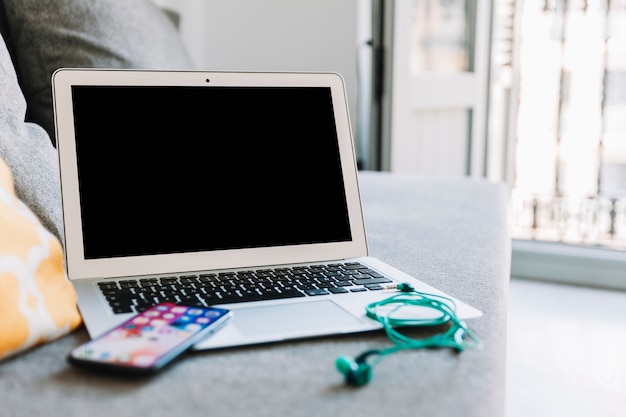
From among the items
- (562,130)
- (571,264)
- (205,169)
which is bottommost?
(571,264)

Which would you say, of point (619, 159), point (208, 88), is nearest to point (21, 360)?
point (208, 88)

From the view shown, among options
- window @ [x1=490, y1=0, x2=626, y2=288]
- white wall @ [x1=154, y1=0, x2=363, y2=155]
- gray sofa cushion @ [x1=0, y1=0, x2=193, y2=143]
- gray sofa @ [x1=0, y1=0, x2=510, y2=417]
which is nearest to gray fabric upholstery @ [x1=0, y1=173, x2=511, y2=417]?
gray sofa @ [x1=0, y1=0, x2=510, y2=417]

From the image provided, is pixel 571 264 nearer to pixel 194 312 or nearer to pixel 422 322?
pixel 422 322

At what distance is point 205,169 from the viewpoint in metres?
0.84

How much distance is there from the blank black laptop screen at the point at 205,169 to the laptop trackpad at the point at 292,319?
0.17 metres

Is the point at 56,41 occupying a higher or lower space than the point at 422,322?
higher

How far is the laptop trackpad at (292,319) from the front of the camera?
2.00ft

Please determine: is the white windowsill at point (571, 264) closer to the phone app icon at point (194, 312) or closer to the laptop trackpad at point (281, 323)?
the laptop trackpad at point (281, 323)

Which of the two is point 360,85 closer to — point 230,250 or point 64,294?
point 230,250

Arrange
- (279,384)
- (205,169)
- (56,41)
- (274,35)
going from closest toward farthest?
(279,384), (205,169), (56,41), (274,35)

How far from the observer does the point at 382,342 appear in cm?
60

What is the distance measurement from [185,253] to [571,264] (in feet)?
5.87

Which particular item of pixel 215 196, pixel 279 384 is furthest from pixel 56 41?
pixel 279 384

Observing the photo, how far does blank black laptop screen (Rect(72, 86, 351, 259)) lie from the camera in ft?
2.55
